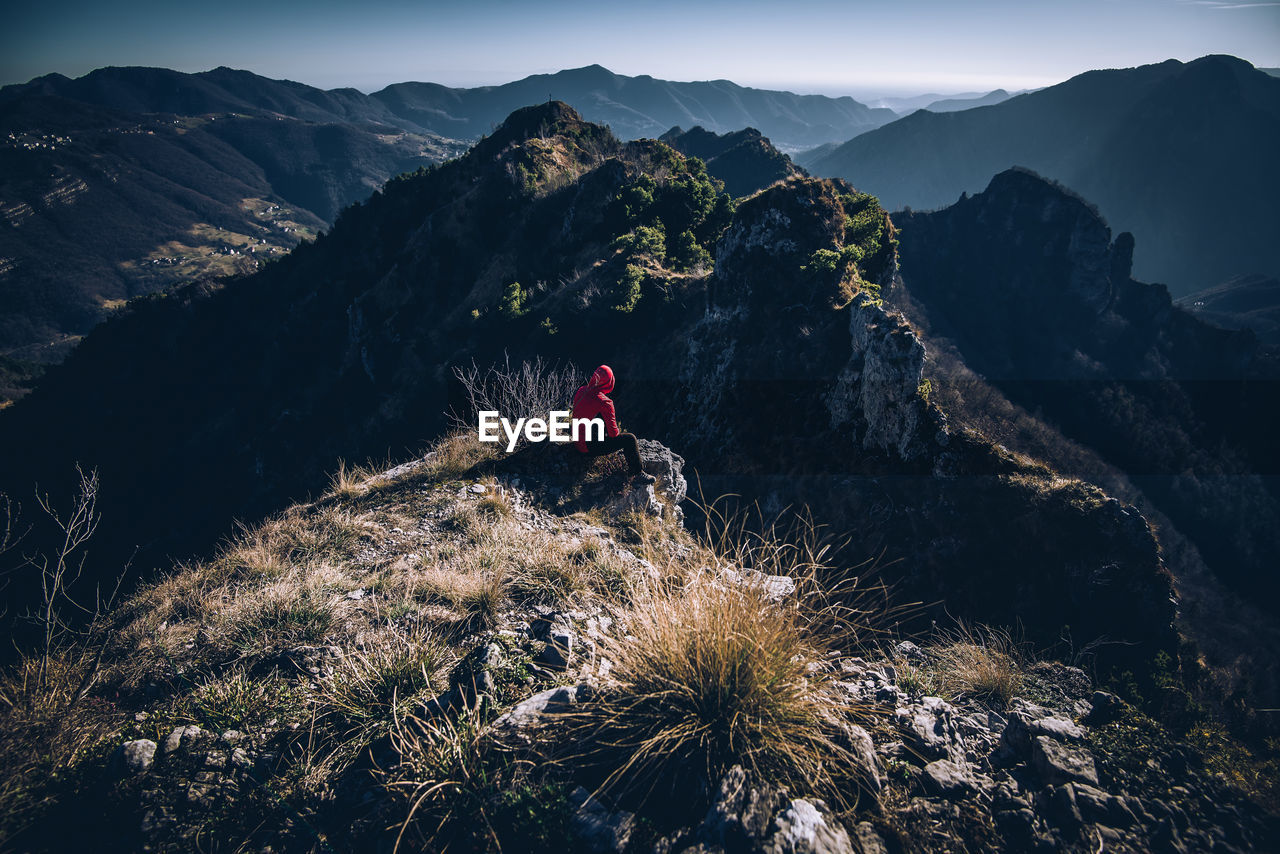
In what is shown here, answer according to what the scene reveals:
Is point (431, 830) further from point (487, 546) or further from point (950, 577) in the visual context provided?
point (950, 577)

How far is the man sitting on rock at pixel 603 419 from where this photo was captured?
6.52m

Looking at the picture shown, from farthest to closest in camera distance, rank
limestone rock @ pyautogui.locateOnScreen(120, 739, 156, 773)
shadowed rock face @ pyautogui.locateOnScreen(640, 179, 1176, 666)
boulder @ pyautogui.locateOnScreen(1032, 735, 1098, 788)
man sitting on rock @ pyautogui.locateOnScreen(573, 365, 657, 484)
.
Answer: shadowed rock face @ pyautogui.locateOnScreen(640, 179, 1176, 666) < man sitting on rock @ pyautogui.locateOnScreen(573, 365, 657, 484) < boulder @ pyautogui.locateOnScreen(1032, 735, 1098, 788) < limestone rock @ pyautogui.locateOnScreen(120, 739, 156, 773)

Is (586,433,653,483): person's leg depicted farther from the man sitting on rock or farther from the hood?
the hood

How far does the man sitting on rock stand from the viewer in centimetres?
652

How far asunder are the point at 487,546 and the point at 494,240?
40693mm

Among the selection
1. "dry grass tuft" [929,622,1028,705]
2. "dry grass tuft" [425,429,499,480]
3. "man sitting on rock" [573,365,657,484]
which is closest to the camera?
"dry grass tuft" [929,622,1028,705]

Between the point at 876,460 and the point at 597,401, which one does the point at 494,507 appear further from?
the point at 876,460

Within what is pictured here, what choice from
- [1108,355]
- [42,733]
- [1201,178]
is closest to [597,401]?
[42,733]

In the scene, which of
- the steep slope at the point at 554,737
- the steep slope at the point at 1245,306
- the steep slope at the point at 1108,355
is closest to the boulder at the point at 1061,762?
the steep slope at the point at 554,737

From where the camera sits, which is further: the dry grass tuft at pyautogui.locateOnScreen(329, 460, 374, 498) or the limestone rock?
the dry grass tuft at pyautogui.locateOnScreen(329, 460, 374, 498)

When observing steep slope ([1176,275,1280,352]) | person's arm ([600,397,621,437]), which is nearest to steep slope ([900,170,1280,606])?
steep slope ([1176,275,1280,352])

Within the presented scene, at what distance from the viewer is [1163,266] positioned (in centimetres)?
16338

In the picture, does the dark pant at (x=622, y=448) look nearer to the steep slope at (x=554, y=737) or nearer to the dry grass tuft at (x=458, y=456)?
the dry grass tuft at (x=458, y=456)

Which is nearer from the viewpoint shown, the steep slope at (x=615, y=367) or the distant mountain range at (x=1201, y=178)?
the steep slope at (x=615, y=367)
